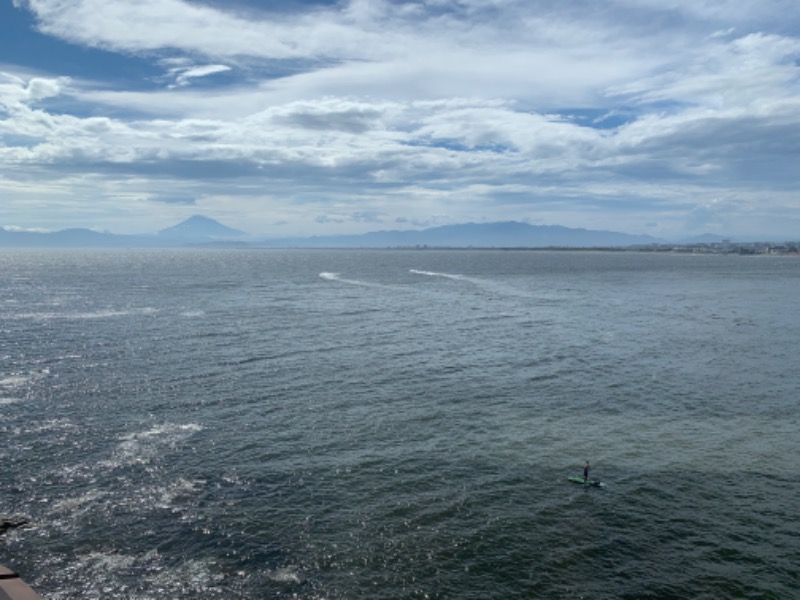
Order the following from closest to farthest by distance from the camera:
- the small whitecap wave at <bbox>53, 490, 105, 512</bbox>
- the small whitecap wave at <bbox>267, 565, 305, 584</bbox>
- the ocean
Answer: the small whitecap wave at <bbox>267, 565, 305, 584</bbox> < the ocean < the small whitecap wave at <bbox>53, 490, 105, 512</bbox>

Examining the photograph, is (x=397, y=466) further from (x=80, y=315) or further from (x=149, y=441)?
(x=80, y=315)

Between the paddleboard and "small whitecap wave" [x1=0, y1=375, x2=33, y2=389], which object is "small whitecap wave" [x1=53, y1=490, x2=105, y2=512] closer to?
"small whitecap wave" [x1=0, y1=375, x2=33, y2=389]

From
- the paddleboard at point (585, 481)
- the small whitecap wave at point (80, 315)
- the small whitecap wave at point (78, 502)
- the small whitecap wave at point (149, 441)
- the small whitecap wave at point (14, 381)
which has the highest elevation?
the small whitecap wave at point (80, 315)

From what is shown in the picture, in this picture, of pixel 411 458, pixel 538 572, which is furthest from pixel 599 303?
pixel 538 572

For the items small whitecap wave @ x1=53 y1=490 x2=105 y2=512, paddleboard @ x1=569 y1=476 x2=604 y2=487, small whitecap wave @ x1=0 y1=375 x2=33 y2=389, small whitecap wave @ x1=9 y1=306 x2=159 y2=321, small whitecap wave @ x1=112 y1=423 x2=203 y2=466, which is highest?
small whitecap wave @ x1=9 y1=306 x2=159 y2=321

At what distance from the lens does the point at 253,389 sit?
209ft

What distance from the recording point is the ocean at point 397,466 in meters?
32.2

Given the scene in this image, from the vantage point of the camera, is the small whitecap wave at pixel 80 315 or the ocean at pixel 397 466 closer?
the ocean at pixel 397 466

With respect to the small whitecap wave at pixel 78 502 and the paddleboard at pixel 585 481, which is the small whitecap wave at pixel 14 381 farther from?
the paddleboard at pixel 585 481

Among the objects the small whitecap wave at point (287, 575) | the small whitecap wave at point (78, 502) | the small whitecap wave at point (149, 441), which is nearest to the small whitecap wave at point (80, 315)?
the small whitecap wave at point (149, 441)

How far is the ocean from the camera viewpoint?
105 ft

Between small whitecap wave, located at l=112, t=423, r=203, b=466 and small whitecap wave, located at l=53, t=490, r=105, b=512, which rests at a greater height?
small whitecap wave, located at l=112, t=423, r=203, b=466

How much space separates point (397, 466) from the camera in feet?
147

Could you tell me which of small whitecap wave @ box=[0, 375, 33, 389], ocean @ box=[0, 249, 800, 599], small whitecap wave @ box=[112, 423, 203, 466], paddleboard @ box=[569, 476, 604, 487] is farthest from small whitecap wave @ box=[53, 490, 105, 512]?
paddleboard @ box=[569, 476, 604, 487]
